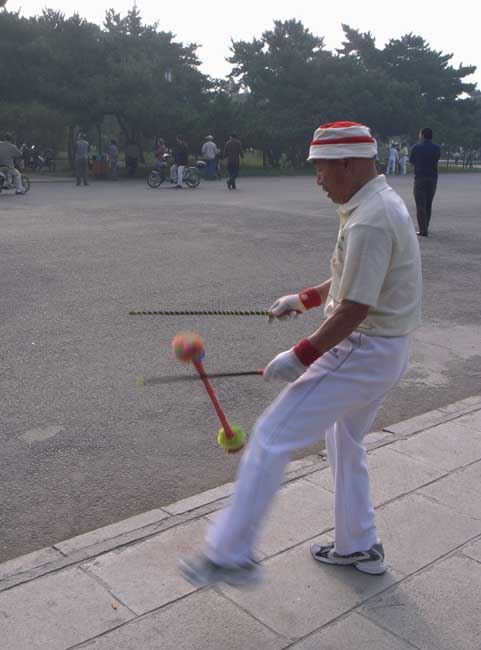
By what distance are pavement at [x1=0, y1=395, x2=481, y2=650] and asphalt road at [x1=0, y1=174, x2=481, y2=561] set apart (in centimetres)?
39

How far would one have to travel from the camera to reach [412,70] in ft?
176

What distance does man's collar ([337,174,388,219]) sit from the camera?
2.72 m

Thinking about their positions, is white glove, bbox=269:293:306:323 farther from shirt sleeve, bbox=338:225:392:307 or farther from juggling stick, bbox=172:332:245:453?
shirt sleeve, bbox=338:225:392:307

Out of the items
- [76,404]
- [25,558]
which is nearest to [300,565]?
[25,558]

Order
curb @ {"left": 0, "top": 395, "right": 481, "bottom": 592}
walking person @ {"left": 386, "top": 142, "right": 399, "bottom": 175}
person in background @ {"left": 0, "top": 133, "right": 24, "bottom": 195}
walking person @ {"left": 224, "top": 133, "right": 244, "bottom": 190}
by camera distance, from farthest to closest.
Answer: walking person @ {"left": 386, "top": 142, "right": 399, "bottom": 175} < walking person @ {"left": 224, "top": 133, "right": 244, "bottom": 190} < person in background @ {"left": 0, "top": 133, "right": 24, "bottom": 195} < curb @ {"left": 0, "top": 395, "right": 481, "bottom": 592}

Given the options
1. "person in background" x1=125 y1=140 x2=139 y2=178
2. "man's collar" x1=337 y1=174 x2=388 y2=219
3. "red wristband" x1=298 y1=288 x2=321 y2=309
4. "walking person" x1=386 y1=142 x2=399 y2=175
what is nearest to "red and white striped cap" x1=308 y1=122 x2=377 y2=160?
"man's collar" x1=337 y1=174 x2=388 y2=219

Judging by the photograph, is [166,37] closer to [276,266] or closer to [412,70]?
[412,70]

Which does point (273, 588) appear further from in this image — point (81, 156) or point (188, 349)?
point (81, 156)

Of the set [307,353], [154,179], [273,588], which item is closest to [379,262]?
[307,353]

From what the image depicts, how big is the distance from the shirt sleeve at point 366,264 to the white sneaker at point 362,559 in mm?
1145

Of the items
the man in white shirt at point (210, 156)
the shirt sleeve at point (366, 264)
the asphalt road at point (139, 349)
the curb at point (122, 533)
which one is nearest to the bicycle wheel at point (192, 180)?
the man in white shirt at point (210, 156)

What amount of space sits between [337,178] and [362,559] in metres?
1.58

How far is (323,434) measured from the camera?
9.19 feet

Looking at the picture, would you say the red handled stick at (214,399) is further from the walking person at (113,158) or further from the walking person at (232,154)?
the walking person at (113,158)
